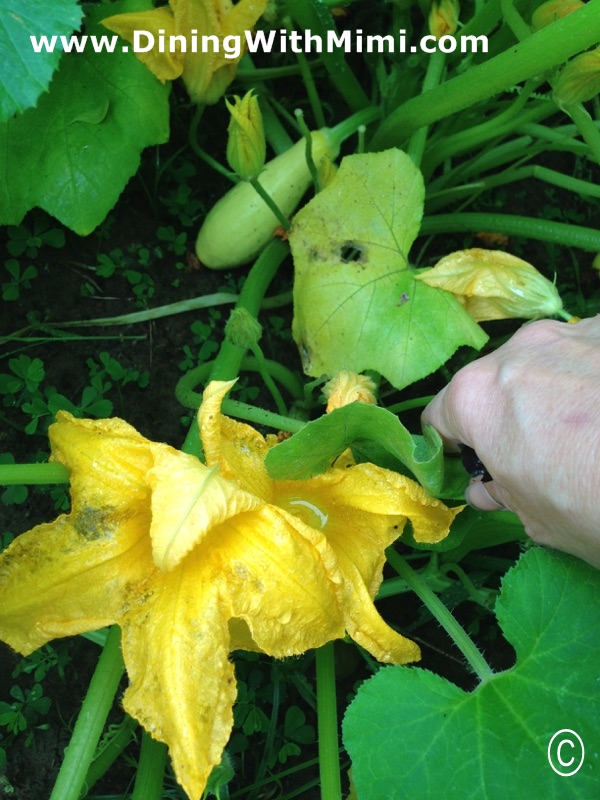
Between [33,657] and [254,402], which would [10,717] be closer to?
[33,657]

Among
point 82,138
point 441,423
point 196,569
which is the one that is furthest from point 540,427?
point 82,138

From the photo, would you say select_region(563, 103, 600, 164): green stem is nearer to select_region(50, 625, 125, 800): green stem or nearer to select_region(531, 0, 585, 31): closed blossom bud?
select_region(531, 0, 585, 31): closed blossom bud

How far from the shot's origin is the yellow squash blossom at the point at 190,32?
1.48m

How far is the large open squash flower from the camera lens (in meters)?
1.03

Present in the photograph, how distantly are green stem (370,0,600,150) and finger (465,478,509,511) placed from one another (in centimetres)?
64

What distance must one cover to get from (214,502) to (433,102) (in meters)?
0.89

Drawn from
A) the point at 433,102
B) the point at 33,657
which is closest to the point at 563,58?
the point at 433,102

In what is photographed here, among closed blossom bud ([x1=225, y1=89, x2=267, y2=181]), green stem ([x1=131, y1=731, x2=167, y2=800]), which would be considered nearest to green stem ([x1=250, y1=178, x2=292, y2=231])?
closed blossom bud ([x1=225, y1=89, x2=267, y2=181])

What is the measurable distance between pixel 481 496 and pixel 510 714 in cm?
29

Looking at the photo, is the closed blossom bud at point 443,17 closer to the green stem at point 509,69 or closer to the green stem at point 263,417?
the green stem at point 509,69

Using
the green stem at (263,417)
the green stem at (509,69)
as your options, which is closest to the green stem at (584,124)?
the green stem at (509,69)

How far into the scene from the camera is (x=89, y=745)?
1.12m

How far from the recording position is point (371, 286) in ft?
4.96

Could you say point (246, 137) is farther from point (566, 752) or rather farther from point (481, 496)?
point (566, 752)
